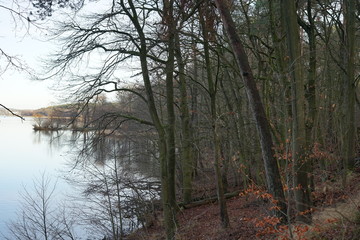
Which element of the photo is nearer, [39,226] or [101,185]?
[39,226]

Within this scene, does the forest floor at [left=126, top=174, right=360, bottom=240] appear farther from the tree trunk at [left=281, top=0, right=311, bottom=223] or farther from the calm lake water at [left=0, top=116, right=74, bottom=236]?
the calm lake water at [left=0, top=116, right=74, bottom=236]

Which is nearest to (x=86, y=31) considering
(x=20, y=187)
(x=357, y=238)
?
(x=357, y=238)

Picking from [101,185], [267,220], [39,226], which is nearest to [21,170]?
[39,226]

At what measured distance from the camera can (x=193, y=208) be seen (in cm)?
1415

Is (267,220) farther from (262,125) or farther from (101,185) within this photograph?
(101,185)

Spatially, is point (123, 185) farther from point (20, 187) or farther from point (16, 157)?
point (16, 157)

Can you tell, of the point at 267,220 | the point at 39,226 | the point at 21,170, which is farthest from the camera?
the point at 21,170

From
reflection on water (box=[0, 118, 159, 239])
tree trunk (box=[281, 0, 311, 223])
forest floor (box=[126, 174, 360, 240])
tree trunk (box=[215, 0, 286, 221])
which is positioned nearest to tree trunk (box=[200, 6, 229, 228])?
forest floor (box=[126, 174, 360, 240])

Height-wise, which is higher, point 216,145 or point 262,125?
point 262,125

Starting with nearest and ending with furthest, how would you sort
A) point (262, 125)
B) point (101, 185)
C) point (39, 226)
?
1. point (262, 125)
2. point (39, 226)
3. point (101, 185)

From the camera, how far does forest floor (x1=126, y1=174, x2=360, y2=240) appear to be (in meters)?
5.82

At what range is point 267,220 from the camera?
19.2 ft

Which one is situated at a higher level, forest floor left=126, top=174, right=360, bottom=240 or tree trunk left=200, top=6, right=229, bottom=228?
tree trunk left=200, top=6, right=229, bottom=228

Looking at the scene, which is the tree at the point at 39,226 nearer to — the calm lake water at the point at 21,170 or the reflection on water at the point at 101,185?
the reflection on water at the point at 101,185
